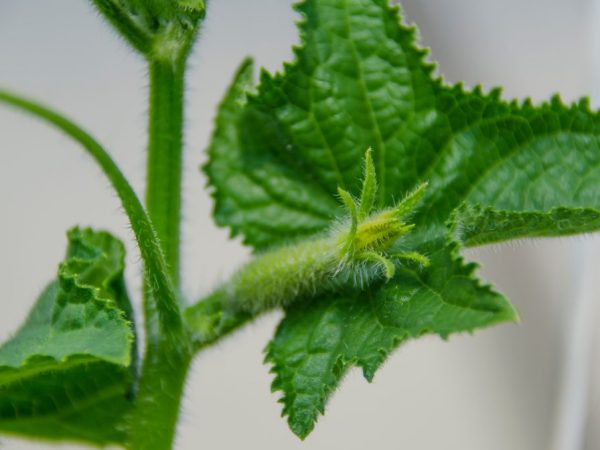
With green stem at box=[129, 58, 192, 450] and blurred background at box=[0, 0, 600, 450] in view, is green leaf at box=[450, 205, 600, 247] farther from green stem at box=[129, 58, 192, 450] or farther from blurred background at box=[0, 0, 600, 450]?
blurred background at box=[0, 0, 600, 450]

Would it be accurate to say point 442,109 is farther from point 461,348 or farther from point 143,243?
point 461,348

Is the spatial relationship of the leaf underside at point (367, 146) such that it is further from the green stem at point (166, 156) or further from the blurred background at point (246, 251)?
the blurred background at point (246, 251)

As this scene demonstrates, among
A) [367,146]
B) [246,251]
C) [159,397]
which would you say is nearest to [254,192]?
[367,146]

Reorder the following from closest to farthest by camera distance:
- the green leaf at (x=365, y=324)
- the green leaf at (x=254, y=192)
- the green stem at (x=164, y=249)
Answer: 1. the green leaf at (x=365, y=324)
2. the green stem at (x=164, y=249)
3. the green leaf at (x=254, y=192)

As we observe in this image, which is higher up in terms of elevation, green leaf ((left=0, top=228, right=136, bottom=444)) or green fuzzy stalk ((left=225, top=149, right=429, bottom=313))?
green fuzzy stalk ((left=225, top=149, right=429, bottom=313))

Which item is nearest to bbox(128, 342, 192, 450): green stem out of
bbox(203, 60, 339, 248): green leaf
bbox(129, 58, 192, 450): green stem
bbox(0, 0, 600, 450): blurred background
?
bbox(129, 58, 192, 450): green stem

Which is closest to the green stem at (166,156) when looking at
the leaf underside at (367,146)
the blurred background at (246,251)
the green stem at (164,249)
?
the green stem at (164,249)
